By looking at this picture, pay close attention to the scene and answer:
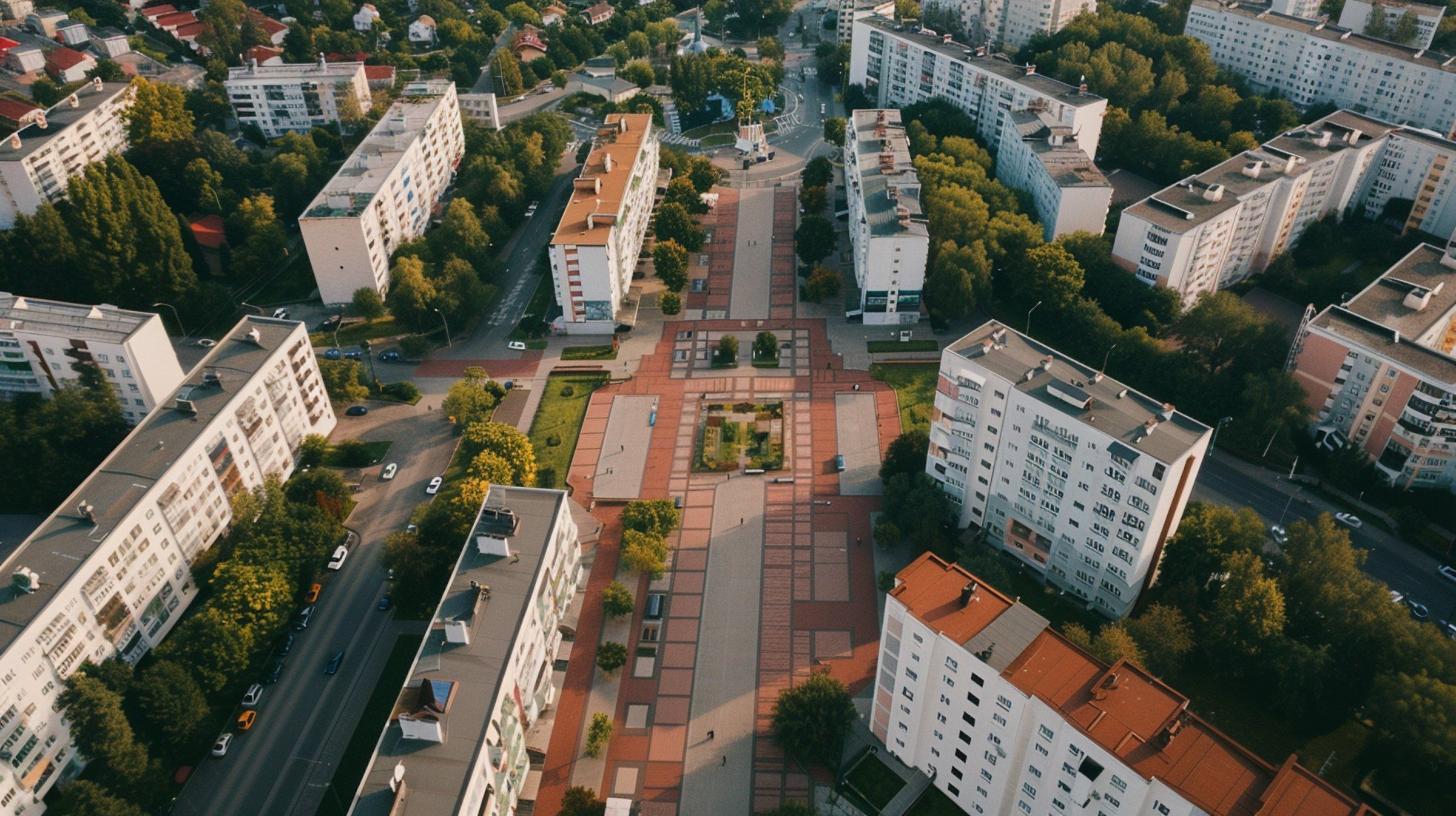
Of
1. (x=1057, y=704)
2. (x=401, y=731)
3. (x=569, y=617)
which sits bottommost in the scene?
(x=569, y=617)

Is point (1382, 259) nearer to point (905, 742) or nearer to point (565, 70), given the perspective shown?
point (905, 742)

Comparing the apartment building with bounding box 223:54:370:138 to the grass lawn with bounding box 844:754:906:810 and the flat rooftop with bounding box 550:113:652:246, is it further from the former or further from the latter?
the grass lawn with bounding box 844:754:906:810

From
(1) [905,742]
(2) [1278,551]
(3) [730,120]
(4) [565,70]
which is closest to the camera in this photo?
(1) [905,742]

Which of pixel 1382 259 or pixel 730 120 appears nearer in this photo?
pixel 1382 259

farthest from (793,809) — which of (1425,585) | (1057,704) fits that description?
(1425,585)

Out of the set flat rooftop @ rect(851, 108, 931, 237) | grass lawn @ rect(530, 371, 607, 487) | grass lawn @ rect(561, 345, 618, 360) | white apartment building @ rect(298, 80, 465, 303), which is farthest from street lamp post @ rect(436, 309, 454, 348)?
flat rooftop @ rect(851, 108, 931, 237)

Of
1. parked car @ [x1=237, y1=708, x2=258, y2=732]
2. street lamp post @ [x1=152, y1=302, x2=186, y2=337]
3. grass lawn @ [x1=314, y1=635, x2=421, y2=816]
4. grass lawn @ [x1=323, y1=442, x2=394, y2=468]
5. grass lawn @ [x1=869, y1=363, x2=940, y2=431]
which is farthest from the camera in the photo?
street lamp post @ [x1=152, y1=302, x2=186, y2=337]
